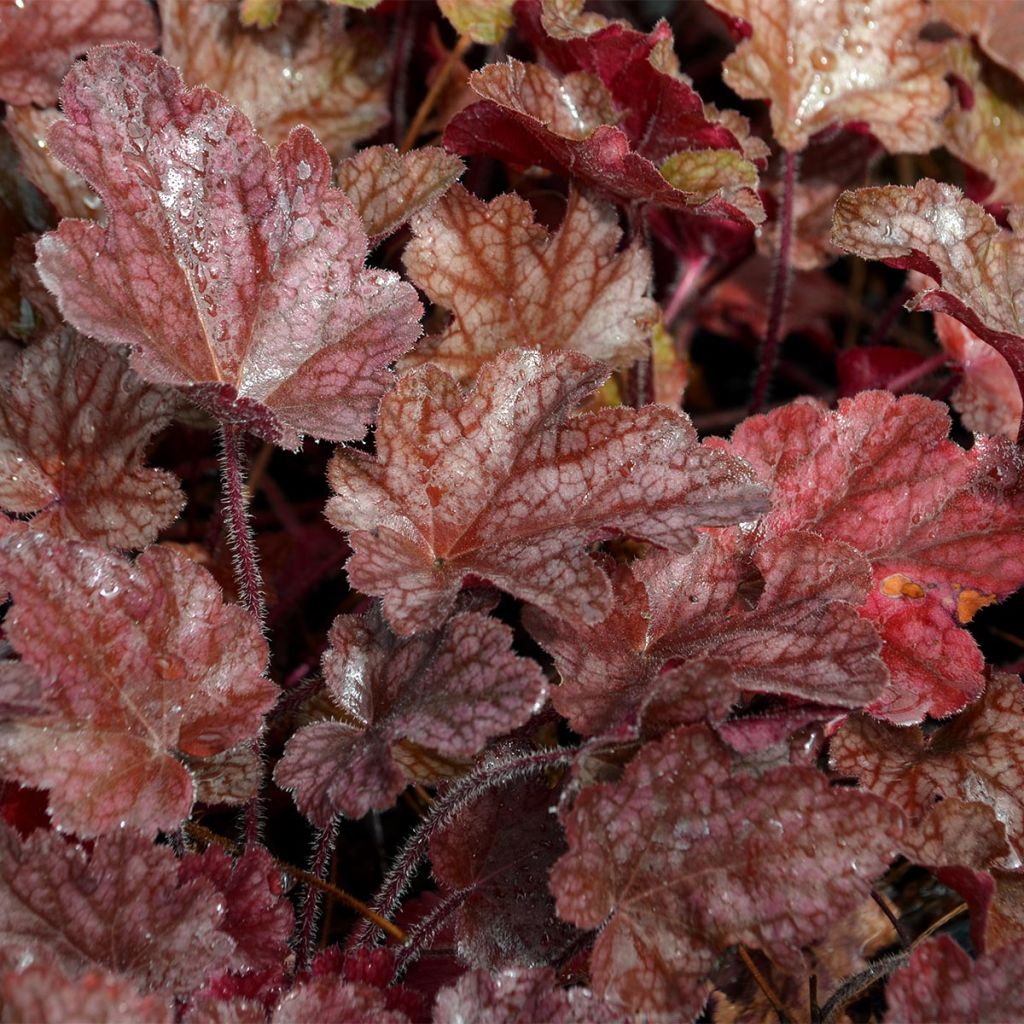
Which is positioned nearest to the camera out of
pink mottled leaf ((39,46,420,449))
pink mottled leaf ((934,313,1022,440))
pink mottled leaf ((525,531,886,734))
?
pink mottled leaf ((525,531,886,734))

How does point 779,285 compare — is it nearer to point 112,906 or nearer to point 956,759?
point 956,759

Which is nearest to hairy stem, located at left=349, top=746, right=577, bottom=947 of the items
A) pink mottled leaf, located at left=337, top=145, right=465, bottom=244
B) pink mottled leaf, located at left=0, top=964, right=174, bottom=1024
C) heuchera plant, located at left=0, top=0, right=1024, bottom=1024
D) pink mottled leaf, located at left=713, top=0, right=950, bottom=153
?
heuchera plant, located at left=0, top=0, right=1024, bottom=1024

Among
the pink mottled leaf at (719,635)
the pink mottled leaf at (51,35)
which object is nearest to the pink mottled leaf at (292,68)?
the pink mottled leaf at (51,35)

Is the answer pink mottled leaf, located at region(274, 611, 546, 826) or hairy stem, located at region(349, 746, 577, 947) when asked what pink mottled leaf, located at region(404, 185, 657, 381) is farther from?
hairy stem, located at region(349, 746, 577, 947)

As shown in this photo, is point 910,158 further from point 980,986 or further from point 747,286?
point 980,986

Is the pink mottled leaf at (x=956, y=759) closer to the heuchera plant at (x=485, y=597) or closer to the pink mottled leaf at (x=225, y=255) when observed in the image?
the heuchera plant at (x=485, y=597)
